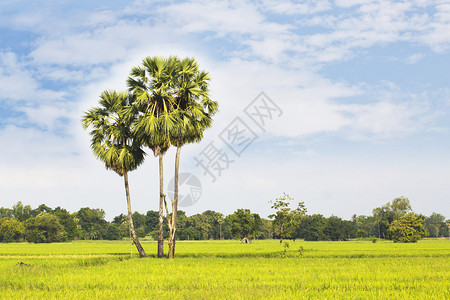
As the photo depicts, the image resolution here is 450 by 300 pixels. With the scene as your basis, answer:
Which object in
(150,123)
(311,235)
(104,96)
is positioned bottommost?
(311,235)

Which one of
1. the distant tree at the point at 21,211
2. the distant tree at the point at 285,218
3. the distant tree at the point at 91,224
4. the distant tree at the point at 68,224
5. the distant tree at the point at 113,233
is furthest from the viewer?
the distant tree at the point at 21,211

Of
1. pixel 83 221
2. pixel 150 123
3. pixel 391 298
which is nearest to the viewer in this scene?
pixel 391 298

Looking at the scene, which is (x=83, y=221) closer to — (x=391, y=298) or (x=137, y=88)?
(x=137, y=88)

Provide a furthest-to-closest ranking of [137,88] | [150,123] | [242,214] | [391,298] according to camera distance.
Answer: [242,214]
[137,88]
[150,123]
[391,298]

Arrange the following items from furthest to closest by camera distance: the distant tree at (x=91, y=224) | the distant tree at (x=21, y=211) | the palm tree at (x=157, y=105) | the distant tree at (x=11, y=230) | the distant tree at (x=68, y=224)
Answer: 1. the distant tree at (x=21, y=211)
2. the distant tree at (x=91, y=224)
3. the distant tree at (x=68, y=224)
4. the distant tree at (x=11, y=230)
5. the palm tree at (x=157, y=105)

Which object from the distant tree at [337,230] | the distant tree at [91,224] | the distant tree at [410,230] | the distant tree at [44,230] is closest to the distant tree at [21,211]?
the distant tree at [91,224]

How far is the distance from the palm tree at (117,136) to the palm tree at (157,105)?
213cm

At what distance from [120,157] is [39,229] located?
318ft

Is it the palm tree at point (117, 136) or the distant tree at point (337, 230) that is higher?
the palm tree at point (117, 136)

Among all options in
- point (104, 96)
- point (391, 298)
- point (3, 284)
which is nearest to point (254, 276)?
point (391, 298)

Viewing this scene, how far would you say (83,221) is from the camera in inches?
6767

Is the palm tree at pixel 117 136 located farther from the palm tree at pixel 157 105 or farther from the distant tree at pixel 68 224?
the distant tree at pixel 68 224

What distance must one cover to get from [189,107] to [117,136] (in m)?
7.93

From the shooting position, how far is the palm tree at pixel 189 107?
35.2m
